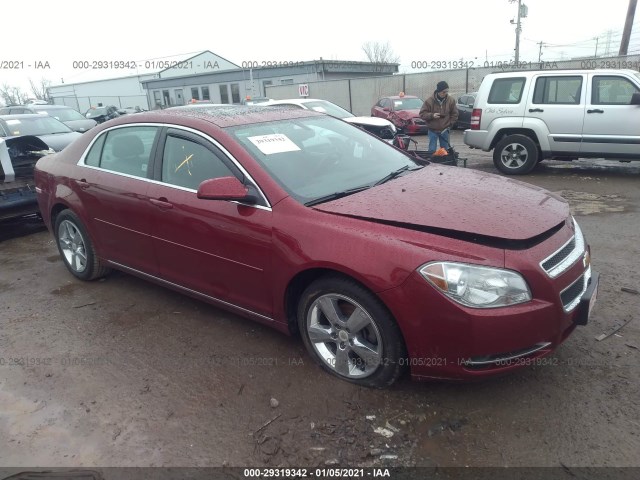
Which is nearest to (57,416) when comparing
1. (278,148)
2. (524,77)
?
(278,148)

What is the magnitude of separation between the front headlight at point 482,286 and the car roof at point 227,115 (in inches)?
75.3

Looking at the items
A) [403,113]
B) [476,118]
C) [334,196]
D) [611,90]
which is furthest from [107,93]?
[334,196]

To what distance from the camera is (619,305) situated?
3.67m

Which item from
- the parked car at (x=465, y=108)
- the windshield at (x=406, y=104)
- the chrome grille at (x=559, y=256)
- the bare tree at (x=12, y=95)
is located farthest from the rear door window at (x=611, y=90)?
the bare tree at (x=12, y=95)

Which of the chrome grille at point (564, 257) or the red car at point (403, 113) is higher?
the chrome grille at point (564, 257)

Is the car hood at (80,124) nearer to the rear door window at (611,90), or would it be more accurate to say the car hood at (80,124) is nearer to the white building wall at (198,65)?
the rear door window at (611,90)

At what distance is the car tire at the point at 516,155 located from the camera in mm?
8742

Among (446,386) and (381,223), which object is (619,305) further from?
(381,223)

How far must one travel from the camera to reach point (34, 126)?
33.5ft

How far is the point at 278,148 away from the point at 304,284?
0.99m

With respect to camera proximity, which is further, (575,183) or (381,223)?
(575,183)

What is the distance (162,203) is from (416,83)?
19.7 metres

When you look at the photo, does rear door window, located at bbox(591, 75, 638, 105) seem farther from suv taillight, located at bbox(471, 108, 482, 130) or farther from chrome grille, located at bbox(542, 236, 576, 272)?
chrome grille, located at bbox(542, 236, 576, 272)

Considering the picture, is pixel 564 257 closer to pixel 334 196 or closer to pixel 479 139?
pixel 334 196
